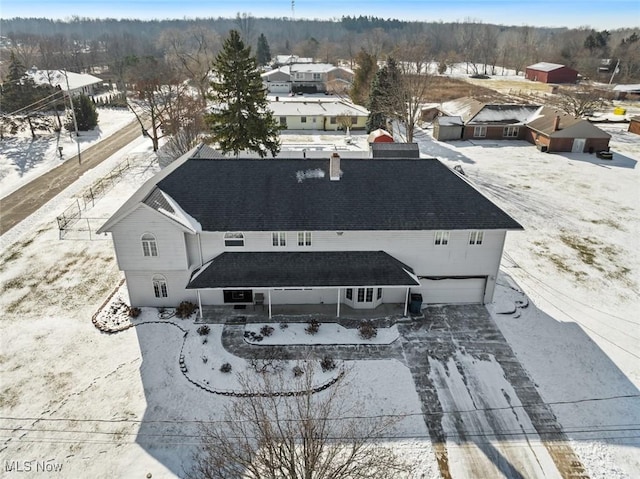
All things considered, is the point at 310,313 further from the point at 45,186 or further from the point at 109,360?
the point at 45,186

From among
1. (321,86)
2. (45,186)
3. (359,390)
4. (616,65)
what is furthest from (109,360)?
(616,65)

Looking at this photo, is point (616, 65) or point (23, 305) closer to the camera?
point (23, 305)

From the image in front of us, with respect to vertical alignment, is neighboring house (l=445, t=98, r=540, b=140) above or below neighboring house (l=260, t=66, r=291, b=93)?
below

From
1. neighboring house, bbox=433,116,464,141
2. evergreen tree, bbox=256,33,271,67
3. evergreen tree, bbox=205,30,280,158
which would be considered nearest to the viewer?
evergreen tree, bbox=205,30,280,158

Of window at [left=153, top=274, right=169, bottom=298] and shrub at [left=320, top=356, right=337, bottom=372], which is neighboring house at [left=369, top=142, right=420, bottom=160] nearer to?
window at [left=153, top=274, right=169, bottom=298]

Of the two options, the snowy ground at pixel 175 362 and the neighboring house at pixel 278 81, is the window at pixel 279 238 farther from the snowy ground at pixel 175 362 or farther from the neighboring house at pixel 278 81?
the neighboring house at pixel 278 81

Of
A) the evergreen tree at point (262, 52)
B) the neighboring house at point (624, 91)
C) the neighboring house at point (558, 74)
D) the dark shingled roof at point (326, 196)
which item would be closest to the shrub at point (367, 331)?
the dark shingled roof at point (326, 196)

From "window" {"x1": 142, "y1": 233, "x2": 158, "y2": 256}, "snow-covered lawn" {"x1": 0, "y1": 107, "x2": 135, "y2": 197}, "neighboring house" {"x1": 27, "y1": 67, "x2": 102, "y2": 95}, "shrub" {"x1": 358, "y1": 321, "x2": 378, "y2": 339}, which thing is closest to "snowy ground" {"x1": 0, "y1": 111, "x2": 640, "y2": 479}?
"shrub" {"x1": 358, "y1": 321, "x2": 378, "y2": 339}
